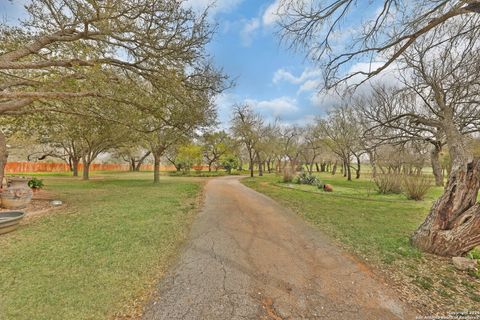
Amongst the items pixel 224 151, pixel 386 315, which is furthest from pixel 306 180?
pixel 224 151

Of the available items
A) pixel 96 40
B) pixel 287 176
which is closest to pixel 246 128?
pixel 287 176

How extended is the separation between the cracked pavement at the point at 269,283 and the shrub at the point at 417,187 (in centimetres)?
927

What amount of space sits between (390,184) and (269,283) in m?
13.3

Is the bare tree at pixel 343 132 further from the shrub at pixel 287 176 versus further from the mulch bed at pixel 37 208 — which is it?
the mulch bed at pixel 37 208

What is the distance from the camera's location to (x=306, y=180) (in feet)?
56.9

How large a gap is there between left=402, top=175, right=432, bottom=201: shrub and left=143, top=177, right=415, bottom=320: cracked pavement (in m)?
9.27

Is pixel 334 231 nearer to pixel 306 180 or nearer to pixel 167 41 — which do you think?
pixel 167 41

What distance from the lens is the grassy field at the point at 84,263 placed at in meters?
2.39

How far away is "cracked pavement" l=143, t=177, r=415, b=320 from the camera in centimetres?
243

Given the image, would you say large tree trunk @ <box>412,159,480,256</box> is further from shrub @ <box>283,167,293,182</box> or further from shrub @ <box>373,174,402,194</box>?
shrub @ <box>283,167,293,182</box>

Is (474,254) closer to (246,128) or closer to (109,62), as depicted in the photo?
(109,62)

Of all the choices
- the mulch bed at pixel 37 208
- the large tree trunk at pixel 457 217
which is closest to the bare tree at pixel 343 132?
the large tree trunk at pixel 457 217

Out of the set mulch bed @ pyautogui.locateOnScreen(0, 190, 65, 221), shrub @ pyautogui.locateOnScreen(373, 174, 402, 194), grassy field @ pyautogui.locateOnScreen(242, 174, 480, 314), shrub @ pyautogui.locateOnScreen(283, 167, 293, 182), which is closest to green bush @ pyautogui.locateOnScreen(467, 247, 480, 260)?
grassy field @ pyautogui.locateOnScreen(242, 174, 480, 314)

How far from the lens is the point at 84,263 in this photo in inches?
133
